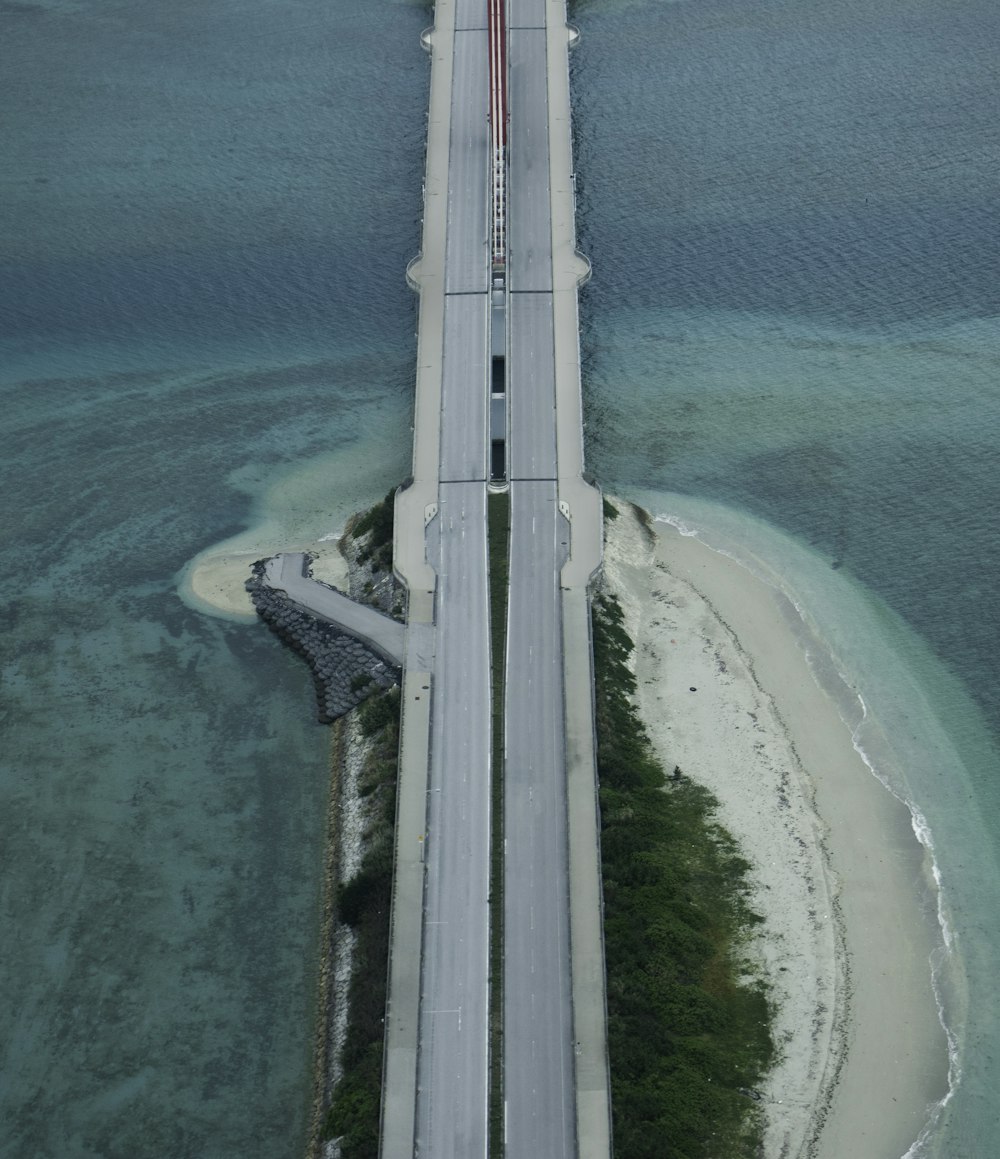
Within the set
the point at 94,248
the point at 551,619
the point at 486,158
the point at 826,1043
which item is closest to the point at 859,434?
the point at 551,619

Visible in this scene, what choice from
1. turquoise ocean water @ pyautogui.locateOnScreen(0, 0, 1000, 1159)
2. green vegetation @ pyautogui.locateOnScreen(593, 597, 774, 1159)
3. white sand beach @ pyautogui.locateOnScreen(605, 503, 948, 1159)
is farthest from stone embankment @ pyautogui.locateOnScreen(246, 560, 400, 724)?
white sand beach @ pyautogui.locateOnScreen(605, 503, 948, 1159)

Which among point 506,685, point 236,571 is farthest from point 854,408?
point 236,571

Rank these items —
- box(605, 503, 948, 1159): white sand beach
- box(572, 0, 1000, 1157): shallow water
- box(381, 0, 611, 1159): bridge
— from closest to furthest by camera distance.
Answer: box(381, 0, 611, 1159): bridge, box(605, 503, 948, 1159): white sand beach, box(572, 0, 1000, 1157): shallow water

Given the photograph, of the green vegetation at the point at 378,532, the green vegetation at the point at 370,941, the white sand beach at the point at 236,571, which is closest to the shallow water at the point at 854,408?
the green vegetation at the point at 378,532

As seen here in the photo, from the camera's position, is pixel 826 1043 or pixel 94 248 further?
pixel 94 248

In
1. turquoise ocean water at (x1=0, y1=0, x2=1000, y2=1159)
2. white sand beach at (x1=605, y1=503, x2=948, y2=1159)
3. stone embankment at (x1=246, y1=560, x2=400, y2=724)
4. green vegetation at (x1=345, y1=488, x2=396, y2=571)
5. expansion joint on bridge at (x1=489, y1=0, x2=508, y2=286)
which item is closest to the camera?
white sand beach at (x1=605, y1=503, x2=948, y2=1159)

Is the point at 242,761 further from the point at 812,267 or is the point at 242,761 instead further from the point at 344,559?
the point at 812,267

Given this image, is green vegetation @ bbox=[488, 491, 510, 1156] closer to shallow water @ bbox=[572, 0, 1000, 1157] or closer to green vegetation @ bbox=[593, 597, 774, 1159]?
green vegetation @ bbox=[593, 597, 774, 1159]

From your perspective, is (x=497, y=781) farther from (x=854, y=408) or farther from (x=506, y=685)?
(x=854, y=408)
